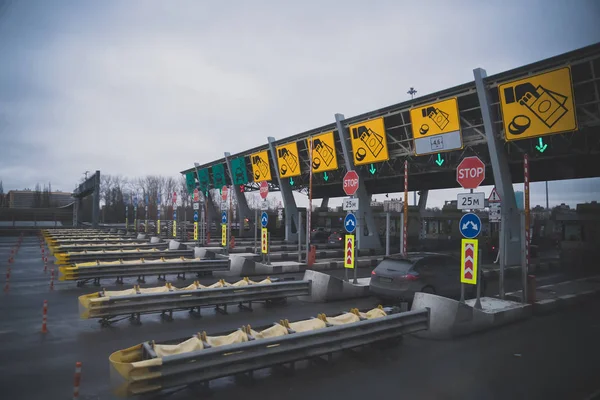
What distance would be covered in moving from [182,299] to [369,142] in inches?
670

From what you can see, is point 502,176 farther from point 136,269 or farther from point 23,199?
point 23,199

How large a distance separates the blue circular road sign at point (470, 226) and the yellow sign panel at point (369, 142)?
13747 mm

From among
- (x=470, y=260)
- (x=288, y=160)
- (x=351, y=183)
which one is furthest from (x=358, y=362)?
(x=288, y=160)

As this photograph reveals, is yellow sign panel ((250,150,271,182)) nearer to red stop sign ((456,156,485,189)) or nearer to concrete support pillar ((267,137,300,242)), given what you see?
concrete support pillar ((267,137,300,242))

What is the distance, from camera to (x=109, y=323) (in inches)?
351

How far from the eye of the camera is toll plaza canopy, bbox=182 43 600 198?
15.2 meters

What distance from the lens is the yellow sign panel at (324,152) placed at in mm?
26161

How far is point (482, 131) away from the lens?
19.8 meters

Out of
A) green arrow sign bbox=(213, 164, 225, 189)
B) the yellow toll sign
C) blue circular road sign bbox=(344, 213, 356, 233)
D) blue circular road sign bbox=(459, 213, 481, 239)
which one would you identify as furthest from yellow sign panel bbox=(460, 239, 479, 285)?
green arrow sign bbox=(213, 164, 225, 189)

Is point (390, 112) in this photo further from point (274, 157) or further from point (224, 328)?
point (224, 328)

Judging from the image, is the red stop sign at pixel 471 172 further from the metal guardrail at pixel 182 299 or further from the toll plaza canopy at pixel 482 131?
the toll plaza canopy at pixel 482 131

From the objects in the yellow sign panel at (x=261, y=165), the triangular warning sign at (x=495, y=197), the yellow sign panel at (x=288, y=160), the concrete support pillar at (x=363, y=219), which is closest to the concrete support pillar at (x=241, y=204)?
the yellow sign panel at (x=261, y=165)

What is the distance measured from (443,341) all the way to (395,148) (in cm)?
1769

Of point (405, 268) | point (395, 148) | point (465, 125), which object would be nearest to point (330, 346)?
point (405, 268)
